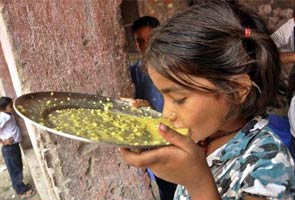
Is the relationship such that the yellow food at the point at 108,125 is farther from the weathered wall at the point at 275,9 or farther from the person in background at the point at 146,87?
the weathered wall at the point at 275,9

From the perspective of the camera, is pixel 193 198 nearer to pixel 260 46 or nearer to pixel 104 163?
pixel 260 46

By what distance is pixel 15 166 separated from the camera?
188 inches

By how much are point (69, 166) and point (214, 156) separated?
1.02 meters

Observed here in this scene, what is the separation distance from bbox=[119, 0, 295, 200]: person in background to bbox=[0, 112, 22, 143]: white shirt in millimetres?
3732

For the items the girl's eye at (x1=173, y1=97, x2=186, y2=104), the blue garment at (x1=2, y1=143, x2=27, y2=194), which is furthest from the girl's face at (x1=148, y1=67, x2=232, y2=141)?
the blue garment at (x1=2, y1=143, x2=27, y2=194)

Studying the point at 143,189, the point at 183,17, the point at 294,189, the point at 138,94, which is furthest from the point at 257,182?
the point at 138,94

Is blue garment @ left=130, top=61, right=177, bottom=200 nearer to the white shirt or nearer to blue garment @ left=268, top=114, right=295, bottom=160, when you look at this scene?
blue garment @ left=268, top=114, right=295, bottom=160

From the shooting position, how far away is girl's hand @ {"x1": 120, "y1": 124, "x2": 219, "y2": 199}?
1056 millimetres

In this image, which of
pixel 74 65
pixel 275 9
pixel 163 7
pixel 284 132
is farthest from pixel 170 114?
pixel 163 7

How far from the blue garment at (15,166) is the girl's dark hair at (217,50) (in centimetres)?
388

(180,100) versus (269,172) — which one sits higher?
(180,100)

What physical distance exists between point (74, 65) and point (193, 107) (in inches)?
35.5

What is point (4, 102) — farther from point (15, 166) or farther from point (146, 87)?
point (146, 87)

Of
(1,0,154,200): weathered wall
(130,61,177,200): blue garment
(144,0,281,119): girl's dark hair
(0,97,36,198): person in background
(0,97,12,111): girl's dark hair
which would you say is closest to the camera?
(144,0,281,119): girl's dark hair
